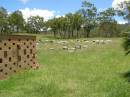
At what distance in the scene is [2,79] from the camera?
13203 mm

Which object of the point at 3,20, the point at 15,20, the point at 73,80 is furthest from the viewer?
the point at 15,20

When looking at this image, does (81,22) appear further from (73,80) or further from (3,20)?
(73,80)

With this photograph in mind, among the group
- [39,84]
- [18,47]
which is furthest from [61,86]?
[18,47]

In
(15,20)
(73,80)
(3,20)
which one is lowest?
(73,80)

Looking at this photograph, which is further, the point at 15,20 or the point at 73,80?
the point at 15,20

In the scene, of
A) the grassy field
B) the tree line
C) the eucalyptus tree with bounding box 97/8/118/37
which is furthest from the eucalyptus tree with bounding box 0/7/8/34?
the grassy field

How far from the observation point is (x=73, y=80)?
12.9 m

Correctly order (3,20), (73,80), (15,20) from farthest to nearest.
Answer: (15,20) → (3,20) → (73,80)

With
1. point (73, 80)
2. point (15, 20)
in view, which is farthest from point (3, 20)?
point (73, 80)

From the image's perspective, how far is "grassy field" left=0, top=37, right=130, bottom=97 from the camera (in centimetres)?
1055

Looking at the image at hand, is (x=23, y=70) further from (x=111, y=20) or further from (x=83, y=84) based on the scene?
(x=111, y=20)

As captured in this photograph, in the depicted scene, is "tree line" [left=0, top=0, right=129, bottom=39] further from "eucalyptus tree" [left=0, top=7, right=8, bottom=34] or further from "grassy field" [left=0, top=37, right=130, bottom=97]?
"grassy field" [left=0, top=37, right=130, bottom=97]

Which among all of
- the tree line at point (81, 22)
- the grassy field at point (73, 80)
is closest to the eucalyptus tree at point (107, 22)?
the tree line at point (81, 22)

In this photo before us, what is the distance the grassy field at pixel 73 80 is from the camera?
34.6 ft
